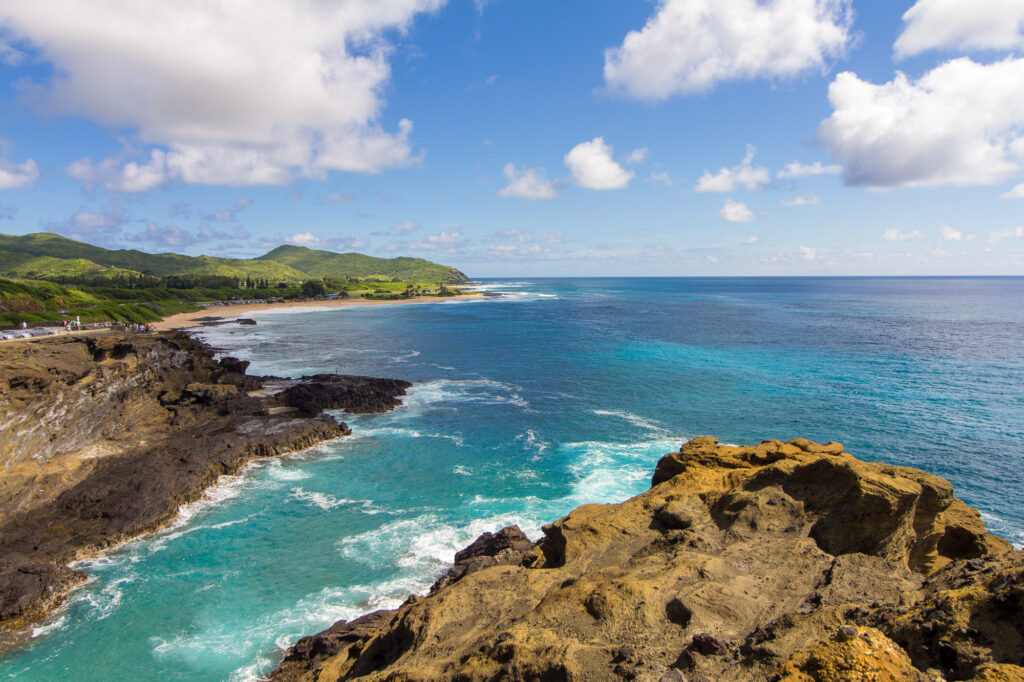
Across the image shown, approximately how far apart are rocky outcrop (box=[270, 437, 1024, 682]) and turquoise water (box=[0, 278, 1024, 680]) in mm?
5435

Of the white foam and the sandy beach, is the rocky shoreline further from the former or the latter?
the sandy beach

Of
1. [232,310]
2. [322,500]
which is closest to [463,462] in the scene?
[322,500]

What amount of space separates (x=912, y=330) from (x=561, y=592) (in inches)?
4477

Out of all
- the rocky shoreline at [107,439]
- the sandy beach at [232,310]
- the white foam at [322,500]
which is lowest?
the white foam at [322,500]

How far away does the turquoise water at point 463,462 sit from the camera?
65.4 ft

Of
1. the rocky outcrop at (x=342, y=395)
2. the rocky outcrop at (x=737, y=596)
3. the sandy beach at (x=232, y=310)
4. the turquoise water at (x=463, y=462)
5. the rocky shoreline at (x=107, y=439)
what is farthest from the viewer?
the sandy beach at (x=232, y=310)

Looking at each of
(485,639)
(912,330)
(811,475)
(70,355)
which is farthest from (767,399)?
(912,330)

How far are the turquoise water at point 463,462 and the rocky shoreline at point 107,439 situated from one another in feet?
5.04

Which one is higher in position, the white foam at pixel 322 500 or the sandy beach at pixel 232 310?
the sandy beach at pixel 232 310

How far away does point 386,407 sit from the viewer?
1907 inches

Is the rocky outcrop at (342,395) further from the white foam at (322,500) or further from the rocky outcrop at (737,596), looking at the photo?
the rocky outcrop at (737,596)

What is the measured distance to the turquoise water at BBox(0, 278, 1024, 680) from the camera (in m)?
19.9

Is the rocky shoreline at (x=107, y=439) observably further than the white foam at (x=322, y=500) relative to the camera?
No

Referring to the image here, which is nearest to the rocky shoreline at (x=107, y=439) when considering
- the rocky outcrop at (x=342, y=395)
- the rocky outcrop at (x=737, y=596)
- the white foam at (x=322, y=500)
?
the rocky outcrop at (x=342, y=395)
